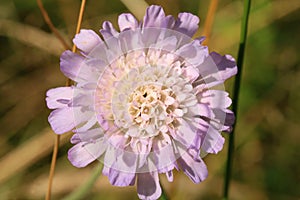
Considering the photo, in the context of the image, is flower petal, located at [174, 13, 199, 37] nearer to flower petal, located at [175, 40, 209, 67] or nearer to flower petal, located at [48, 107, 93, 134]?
flower petal, located at [175, 40, 209, 67]

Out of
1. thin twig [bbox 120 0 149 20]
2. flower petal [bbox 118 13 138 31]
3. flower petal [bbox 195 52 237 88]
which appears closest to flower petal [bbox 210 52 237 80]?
flower petal [bbox 195 52 237 88]

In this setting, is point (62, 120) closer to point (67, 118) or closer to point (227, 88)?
point (67, 118)

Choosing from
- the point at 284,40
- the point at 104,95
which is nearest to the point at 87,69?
the point at 104,95

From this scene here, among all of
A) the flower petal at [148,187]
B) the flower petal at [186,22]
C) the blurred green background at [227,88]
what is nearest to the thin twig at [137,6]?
the blurred green background at [227,88]

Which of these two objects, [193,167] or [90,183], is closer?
[193,167]

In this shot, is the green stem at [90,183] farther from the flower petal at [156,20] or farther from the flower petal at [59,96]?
the flower petal at [156,20]

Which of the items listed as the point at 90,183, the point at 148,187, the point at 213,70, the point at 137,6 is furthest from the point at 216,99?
the point at 137,6
